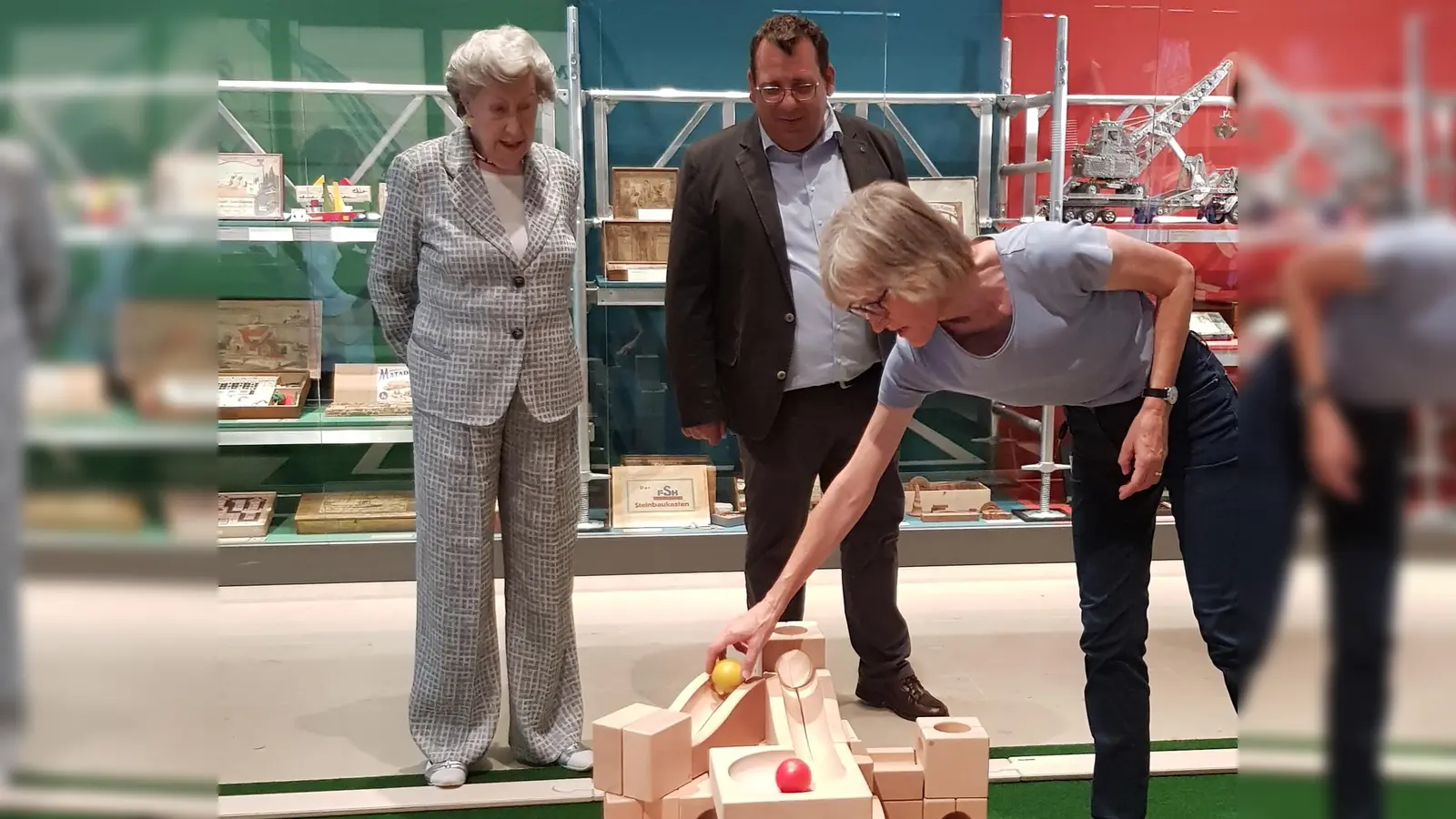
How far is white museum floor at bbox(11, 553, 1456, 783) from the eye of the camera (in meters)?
0.25

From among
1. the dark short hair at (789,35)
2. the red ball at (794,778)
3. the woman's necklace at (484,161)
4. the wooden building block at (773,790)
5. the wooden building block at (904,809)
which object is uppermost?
the dark short hair at (789,35)

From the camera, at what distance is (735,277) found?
264cm

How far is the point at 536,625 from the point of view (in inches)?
98.0

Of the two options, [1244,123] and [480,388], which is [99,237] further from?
[480,388]

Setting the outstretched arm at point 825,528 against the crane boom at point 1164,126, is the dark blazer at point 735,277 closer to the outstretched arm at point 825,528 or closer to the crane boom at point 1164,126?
the outstretched arm at point 825,528

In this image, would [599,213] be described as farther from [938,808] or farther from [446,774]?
[938,808]

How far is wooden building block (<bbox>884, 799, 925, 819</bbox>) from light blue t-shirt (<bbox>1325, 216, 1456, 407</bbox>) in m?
1.42

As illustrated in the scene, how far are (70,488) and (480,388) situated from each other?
212 cm

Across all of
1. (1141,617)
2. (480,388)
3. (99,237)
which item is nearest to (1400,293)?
(99,237)

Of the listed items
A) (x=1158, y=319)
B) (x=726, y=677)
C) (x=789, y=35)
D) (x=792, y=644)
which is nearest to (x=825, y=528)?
(x=792, y=644)

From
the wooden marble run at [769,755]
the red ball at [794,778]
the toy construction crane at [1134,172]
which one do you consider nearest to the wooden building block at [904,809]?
the wooden marble run at [769,755]

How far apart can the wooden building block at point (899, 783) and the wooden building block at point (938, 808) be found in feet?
0.04

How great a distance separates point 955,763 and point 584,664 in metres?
1.81

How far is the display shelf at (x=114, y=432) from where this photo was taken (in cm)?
24
